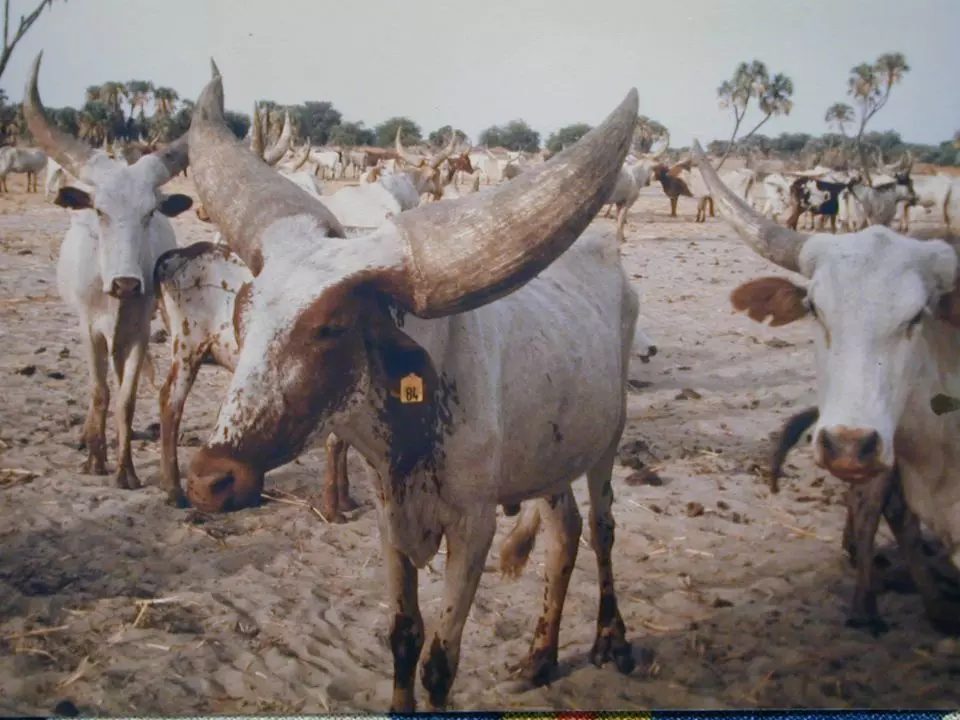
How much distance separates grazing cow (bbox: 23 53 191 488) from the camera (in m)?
4.29

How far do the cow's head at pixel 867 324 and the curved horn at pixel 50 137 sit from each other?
2.96 m

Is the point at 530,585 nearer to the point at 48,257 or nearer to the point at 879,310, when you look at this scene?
the point at 879,310

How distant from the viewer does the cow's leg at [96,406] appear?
15.1 ft

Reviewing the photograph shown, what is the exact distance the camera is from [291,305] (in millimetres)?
2113

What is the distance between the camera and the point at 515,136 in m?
3.86

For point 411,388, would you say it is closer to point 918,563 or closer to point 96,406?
point 918,563

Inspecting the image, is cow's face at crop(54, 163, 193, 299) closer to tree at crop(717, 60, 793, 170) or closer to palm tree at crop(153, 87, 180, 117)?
palm tree at crop(153, 87, 180, 117)

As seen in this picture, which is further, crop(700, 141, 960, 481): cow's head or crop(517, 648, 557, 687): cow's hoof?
crop(517, 648, 557, 687): cow's hoof

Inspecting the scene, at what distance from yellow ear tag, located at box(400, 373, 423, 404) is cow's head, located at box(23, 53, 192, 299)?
2516 millimetres

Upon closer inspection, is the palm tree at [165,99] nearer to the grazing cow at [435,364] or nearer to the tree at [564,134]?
the grazing cow at [435,364]

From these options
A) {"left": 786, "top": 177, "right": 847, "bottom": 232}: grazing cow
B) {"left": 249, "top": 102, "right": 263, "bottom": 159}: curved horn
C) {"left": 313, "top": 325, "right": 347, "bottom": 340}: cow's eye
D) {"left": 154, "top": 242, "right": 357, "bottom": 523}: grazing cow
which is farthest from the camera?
{"left": 786, "top": 177, "right": 847, "bottom": 232}: grazing cow

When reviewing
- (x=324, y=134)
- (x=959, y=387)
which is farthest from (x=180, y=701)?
(x=959, y=387)

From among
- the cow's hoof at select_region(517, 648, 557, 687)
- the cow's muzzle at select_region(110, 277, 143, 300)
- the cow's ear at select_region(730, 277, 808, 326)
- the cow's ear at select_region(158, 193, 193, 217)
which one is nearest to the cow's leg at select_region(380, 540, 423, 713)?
the cow's hoof at select_region(517, 648, 557, 687)

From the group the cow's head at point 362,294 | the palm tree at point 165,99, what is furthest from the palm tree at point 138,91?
the cow's head at point 362,294
